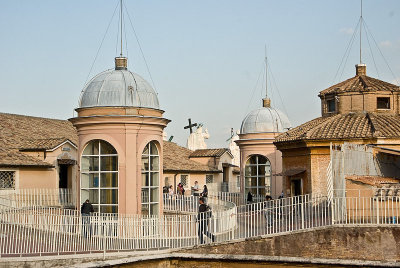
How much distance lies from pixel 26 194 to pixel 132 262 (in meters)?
13.7

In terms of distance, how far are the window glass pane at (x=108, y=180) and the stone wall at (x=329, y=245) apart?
506 centimetres

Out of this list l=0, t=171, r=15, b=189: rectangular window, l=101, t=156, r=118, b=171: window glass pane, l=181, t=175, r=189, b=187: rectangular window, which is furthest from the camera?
l=181, t=175, r=189, b=187: rectangular window

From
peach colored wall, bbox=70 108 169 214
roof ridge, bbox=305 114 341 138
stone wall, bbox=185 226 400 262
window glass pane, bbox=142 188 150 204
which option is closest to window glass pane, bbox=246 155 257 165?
roof ridge, bbox=305 114 341 138

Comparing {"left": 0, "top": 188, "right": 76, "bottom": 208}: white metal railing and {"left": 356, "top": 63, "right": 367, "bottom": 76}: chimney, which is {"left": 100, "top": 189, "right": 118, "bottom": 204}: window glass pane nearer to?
{"left": 0, "top": 188, "right": 76, "bottom": 208}: white metal railing

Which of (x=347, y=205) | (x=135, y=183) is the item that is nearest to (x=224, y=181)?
(x=135, y=183)

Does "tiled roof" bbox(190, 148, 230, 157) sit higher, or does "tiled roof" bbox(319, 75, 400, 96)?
"tiled roof" bbox(319, 75, 400, 96)

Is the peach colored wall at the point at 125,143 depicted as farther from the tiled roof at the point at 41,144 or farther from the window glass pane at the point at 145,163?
the tiled roof at the point at 41,144

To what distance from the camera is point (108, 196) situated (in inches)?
960

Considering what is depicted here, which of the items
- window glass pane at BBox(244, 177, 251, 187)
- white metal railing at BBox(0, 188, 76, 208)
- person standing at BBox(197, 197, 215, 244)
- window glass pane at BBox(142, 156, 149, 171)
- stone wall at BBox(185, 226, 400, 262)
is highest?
window glass pane at BBox(142, 156, 149, 171)

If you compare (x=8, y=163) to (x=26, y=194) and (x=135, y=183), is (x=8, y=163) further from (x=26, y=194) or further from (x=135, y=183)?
(x=135, y=183)

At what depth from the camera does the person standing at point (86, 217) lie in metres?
20.8

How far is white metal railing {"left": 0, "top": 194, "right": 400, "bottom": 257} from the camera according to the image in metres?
19.8

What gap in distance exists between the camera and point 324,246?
20172 millimetres

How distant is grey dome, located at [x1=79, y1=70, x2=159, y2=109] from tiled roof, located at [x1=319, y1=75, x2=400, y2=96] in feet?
38.5
